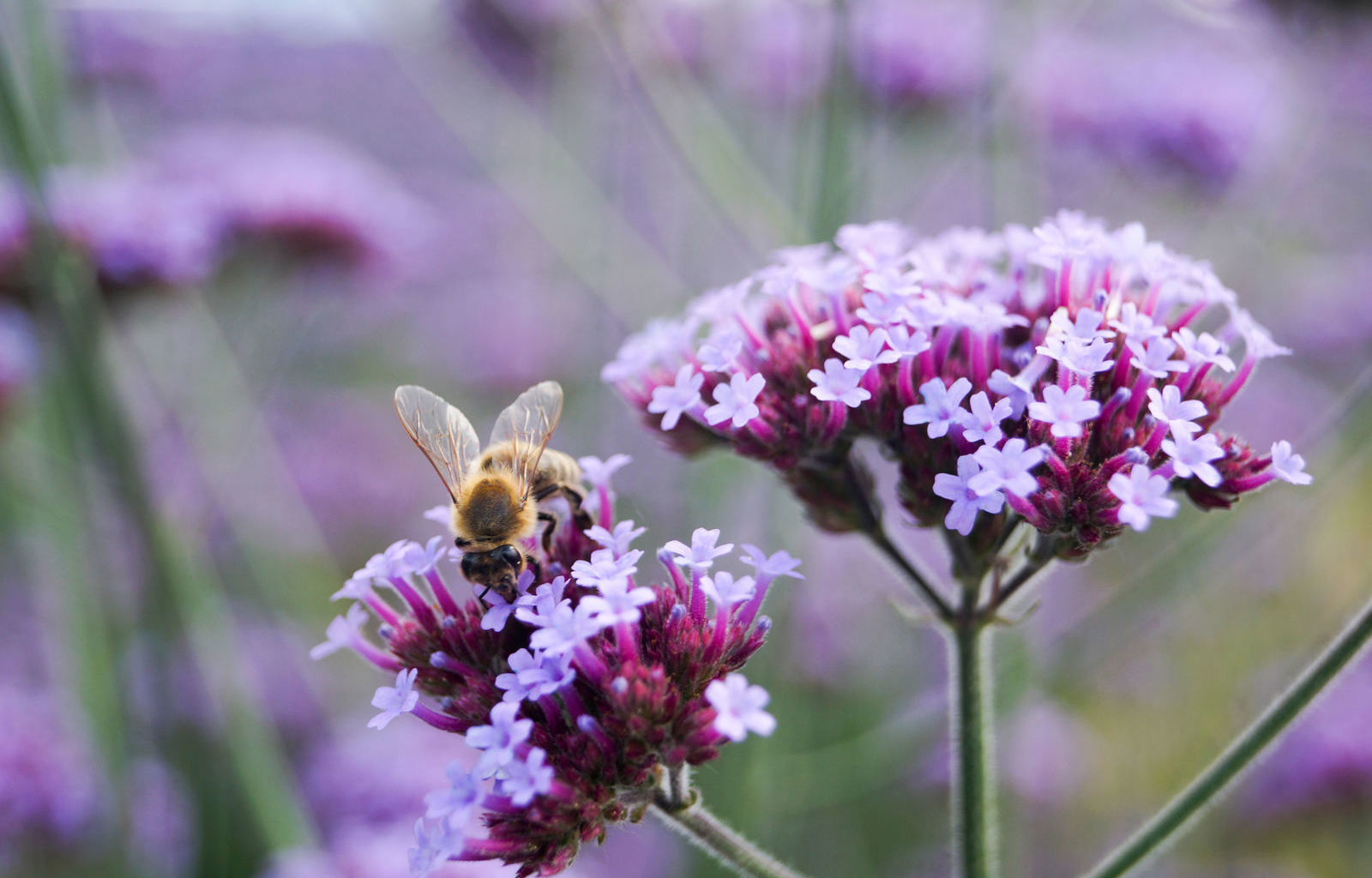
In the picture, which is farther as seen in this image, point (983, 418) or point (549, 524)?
point (549, 524)

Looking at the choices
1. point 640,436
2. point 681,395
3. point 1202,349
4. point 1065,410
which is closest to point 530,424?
point 681,395

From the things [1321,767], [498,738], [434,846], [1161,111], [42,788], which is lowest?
[1321,767]

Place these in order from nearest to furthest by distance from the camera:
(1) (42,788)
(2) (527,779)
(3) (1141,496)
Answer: (2) (527,779), (3) (1141,496), (1) (42,788)

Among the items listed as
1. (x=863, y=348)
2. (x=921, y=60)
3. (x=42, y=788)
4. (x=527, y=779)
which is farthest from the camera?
(x=921, y=60)

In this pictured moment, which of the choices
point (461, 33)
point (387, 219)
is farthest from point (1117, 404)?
point (461, 33)

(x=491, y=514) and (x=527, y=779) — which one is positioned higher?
(x=491, y=514)

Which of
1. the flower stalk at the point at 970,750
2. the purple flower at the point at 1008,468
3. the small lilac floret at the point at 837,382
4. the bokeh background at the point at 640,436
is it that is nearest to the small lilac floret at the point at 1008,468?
the purple flower at the point at 1008,468

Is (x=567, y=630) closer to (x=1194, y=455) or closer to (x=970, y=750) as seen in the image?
(x=970, y=750)

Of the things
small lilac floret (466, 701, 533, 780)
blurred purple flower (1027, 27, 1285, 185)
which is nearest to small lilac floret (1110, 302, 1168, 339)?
small lilac floret (466, 701, 533, 780)
